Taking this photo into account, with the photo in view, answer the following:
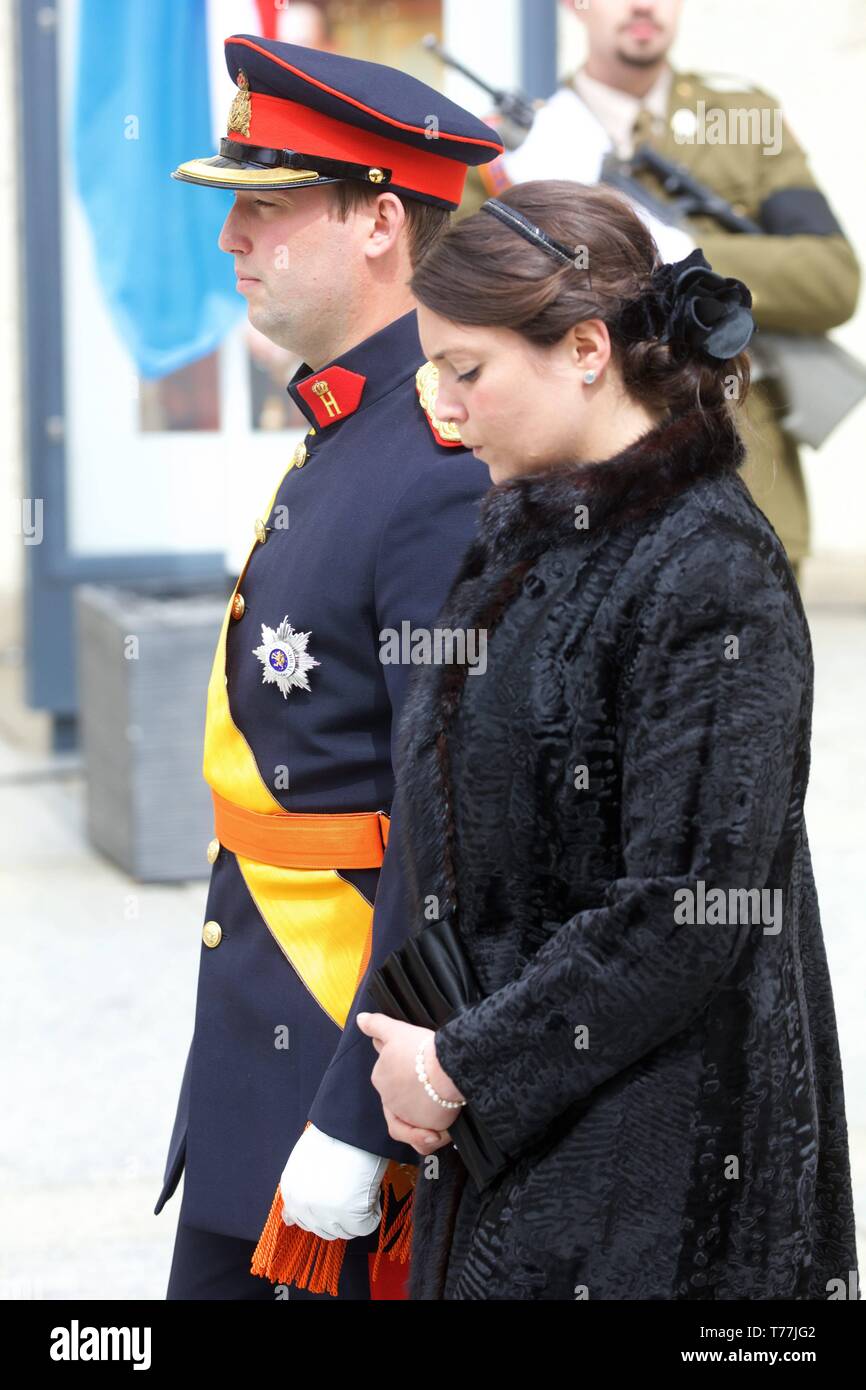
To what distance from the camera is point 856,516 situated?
30.6ft

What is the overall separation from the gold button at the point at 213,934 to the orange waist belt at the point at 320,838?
0.39 ft

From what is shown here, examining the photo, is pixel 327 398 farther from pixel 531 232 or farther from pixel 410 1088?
pixel 410 1088

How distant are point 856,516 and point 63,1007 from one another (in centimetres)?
569

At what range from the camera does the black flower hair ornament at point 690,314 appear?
172 centimetres

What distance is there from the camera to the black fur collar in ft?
5.53

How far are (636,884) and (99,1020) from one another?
122 inches

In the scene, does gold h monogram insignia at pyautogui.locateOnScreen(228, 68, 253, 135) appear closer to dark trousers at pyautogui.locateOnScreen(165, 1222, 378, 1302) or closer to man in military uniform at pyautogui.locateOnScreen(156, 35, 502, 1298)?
man in military uniform at pyautogui.locateOnScreen(156, 35, 502, 1298)

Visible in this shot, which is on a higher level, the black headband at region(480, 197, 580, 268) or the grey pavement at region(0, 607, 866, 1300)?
the black headband at region(480, 197, 580, 268)

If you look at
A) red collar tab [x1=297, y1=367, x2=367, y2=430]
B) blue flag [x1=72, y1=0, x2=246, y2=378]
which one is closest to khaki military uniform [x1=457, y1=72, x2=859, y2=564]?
blue flag [x1=72, y1=0, x2=246, y2=378]

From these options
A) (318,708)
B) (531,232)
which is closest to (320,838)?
(318,708)

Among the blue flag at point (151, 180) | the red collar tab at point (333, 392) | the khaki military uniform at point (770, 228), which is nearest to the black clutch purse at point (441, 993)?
the red collar tab at point (333, 392)

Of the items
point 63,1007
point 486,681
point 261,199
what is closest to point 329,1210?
point 486,681

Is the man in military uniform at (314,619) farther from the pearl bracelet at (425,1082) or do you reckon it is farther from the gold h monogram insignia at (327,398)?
the pearl bracelet at (425,1082)

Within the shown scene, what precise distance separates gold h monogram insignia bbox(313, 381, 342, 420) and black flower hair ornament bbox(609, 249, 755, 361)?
564mm
